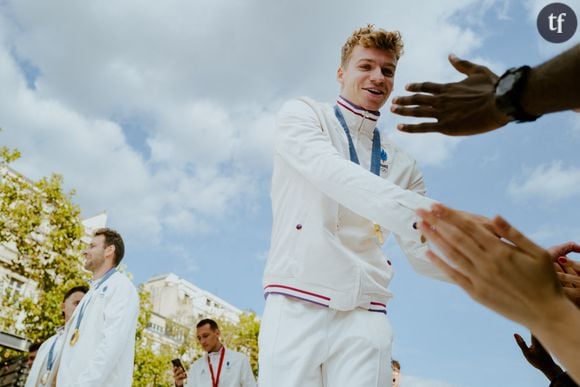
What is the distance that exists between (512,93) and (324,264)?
1.45m

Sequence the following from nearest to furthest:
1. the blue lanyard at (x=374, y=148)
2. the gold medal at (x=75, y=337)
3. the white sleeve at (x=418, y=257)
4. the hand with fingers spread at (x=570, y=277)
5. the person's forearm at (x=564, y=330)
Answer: the person's forearm at (x=564, y=330) < the hand with fingers spread at (x=570, y=277) < the white sleeve at (x=418, y=257) < the blue lanyard at (x=374, y=148) < the gold medal at (x=75, y=337)

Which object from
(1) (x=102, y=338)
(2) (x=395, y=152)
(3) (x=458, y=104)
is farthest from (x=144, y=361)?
(3) (x=458, y=104)

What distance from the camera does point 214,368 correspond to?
10227mm

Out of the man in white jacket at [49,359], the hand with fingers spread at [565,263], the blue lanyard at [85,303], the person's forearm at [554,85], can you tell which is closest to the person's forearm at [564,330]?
the person's forearm at [554,85]

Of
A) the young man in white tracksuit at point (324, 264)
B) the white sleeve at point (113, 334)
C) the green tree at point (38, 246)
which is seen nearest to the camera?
the young man in white tracksuit at point (324, 264)

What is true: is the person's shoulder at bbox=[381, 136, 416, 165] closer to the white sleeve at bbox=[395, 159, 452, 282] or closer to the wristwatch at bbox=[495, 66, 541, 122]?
the white sleeve at bbox=[395, 159, 452, 282]

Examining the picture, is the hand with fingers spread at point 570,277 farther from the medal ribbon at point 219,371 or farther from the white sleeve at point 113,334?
the medal ribbon at point 219,371

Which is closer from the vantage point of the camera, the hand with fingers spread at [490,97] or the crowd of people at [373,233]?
the crowd of people at [373,233]

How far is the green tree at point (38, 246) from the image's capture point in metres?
21.0

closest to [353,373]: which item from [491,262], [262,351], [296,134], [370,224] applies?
[262,351]

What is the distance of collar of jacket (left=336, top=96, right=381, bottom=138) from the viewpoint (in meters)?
3.56

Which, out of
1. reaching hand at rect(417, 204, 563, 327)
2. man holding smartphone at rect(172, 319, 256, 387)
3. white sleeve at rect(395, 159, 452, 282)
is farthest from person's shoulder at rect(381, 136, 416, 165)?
man holding smartphone at rect(172, 319, 256, 387)

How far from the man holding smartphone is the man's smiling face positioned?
290 inches

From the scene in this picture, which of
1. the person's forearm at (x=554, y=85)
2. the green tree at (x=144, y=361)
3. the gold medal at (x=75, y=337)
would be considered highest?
the green tree at (x=144, y=361)
